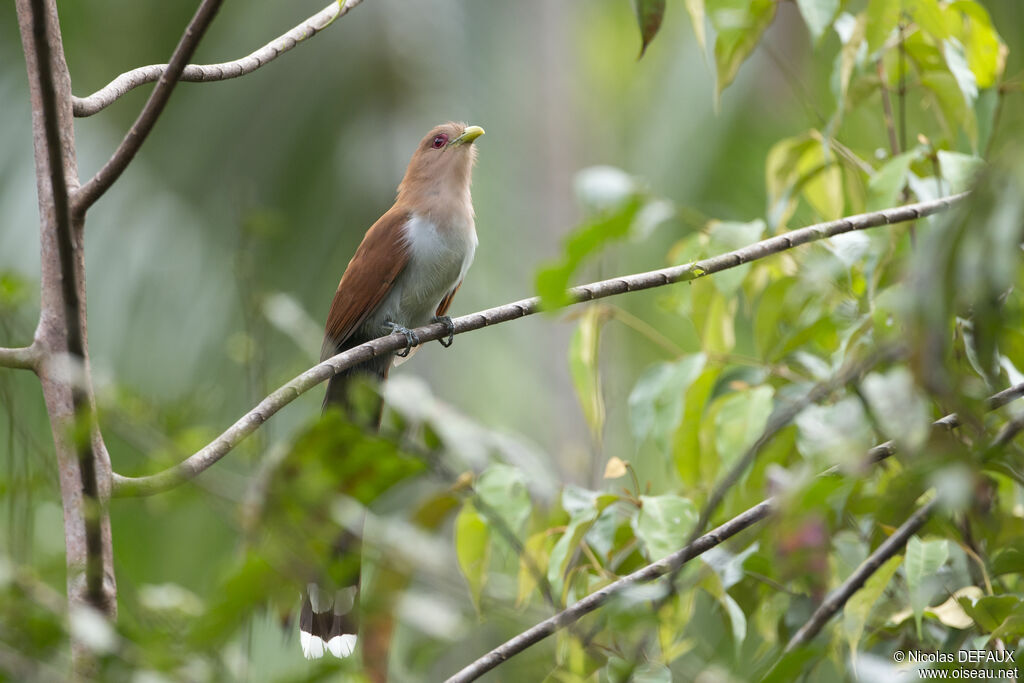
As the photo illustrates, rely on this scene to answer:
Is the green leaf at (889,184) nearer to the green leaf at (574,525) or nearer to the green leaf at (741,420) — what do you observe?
the green leaf at (741,420)

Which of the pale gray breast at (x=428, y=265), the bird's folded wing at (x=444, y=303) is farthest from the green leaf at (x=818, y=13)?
the bird's folded wing at (x=444, y=303)

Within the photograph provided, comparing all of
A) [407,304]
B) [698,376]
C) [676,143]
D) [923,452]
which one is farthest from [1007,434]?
[676,143]

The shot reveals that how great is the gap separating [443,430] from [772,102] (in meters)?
7.30

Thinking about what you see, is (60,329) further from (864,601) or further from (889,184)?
(889,184)

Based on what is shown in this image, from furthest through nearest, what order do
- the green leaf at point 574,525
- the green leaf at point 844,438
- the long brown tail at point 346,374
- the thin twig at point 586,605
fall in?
1. the long brown tail at point 346,374
2. the green leaf at point 574,525
3. the thin twig at point 586,605
4. the green leaf at point 844,438

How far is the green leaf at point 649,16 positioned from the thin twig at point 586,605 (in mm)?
626

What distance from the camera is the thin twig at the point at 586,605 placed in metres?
1.07

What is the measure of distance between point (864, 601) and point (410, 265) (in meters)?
1.92

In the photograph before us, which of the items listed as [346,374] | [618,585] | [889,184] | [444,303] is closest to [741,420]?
[889,184]

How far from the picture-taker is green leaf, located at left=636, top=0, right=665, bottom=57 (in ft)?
4.03

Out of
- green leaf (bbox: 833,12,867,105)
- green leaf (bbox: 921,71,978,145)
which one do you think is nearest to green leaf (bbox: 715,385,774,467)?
green leaf (bbox: 833,12,867,105)

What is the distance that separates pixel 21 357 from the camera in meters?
1.25

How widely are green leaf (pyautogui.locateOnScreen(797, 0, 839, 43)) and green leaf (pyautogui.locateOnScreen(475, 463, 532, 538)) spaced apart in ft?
2.93

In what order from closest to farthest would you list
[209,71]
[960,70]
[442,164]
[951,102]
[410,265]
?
[209,71]
[960,70]
[951,102]
[410,265]
[442,164]
